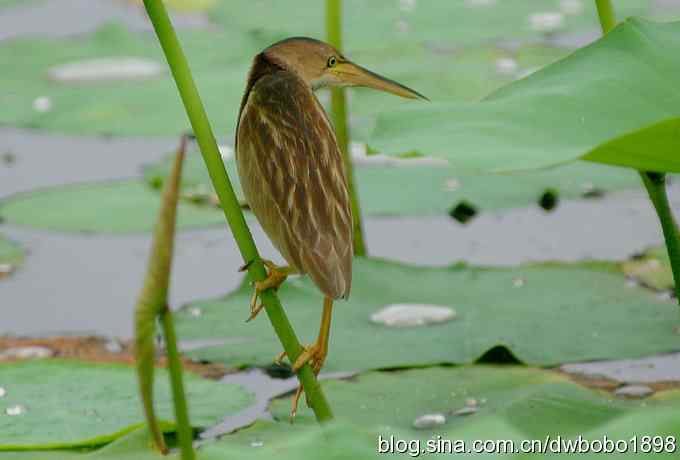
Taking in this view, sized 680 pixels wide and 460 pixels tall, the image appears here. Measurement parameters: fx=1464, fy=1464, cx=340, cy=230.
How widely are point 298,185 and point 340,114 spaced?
125cm

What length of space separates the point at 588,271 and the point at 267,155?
129 cm

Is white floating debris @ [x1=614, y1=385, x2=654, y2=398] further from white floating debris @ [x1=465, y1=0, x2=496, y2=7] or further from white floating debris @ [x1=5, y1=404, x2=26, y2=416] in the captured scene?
white floating debris @ [x1=465, y1=0, x2=496, y2=7]

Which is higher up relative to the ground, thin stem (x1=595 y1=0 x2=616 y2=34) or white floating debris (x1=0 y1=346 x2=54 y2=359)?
thin stem (x1=595 y1=0 x2=616 y2=34)

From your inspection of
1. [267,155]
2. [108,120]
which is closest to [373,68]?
[108,120]

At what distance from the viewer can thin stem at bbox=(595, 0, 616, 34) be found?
2598 mm

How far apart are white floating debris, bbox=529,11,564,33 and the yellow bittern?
9.86ft

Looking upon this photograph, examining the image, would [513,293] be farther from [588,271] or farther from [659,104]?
[659,104]

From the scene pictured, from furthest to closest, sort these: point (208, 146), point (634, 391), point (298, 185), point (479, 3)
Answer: point (479, 3) → point (634, 391) → point (298, 185) → point (208, 146)

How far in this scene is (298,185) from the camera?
2.41m

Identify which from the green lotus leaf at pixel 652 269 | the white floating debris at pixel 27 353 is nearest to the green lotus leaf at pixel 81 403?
the white floating debris at pixel 27 353

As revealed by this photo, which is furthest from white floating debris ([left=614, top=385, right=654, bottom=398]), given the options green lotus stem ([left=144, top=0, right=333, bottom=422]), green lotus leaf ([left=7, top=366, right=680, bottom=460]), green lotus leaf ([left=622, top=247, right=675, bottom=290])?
green lotus stem ([left=144, top=0, right=333, bottom=422])

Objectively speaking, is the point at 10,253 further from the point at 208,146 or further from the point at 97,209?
the point at 208,146

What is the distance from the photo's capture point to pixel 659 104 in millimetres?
2285

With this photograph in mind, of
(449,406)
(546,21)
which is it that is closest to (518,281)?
(449,406)
